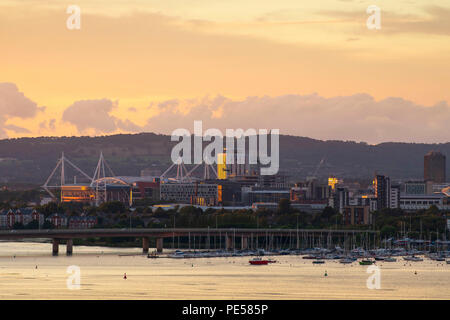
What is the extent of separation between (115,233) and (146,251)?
17.2ft

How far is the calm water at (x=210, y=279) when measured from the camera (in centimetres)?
7088

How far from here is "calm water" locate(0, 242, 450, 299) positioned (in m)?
70.9

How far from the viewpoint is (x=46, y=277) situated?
83875mm

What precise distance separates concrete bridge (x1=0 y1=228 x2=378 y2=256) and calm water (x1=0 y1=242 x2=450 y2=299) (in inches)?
366

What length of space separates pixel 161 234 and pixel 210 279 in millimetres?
49198

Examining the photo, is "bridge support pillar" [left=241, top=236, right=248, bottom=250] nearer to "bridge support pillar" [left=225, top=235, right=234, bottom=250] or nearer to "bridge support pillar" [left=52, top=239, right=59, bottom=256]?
"bridge support pillar" [left=225, top=235, right=234, bottom=250]

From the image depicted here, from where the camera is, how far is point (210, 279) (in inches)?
3250

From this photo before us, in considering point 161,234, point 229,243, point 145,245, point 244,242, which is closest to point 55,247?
point 145,245

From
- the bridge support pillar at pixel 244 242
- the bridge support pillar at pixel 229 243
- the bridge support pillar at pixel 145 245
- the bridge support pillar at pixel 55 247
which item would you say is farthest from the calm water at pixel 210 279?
the bridge support pillar at pixel 244 242

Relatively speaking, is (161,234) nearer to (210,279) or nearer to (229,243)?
(229,243)
